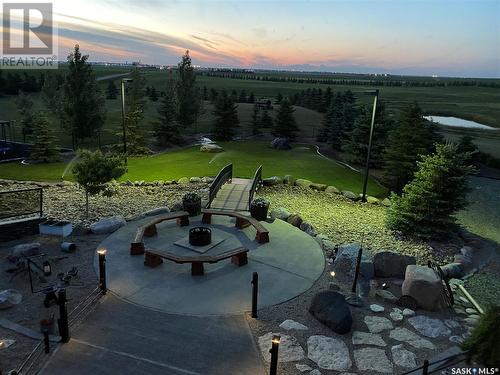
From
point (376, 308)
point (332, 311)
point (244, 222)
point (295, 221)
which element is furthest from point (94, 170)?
point (376, 308)

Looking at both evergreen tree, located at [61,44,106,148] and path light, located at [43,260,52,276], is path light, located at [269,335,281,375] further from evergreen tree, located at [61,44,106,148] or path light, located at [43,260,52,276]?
evergreen tree, located at [61,44,106,148]

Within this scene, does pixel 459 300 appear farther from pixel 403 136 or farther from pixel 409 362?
pixel 403 136

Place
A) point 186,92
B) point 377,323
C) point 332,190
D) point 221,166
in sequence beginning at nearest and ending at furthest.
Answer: point 377,323 < point 332,190 < point 221,166 < point 186,92

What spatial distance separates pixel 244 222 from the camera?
15.7 m

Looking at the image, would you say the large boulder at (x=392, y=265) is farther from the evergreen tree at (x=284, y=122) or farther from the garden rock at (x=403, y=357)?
the evergreen tree at (x=284, y=122)

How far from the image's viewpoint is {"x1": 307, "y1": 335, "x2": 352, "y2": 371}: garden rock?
830cm

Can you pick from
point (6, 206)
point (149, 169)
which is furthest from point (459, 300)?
point (149, 169)

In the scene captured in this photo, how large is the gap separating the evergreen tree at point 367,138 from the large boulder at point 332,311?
26632 mm

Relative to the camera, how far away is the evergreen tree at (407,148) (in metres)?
28.1

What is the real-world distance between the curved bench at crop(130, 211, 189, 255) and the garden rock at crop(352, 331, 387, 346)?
7511 mm

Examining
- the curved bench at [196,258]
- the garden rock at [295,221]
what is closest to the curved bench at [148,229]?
the curved bench at [196,258]

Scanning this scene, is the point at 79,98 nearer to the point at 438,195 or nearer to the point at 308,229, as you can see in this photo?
the point at 308,229

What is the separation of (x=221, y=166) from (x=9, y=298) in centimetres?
2029

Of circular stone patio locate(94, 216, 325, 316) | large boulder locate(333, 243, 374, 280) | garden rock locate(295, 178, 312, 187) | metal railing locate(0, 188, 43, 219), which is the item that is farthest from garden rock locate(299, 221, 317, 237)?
metal railing locate(0, 188, 43, 219)
